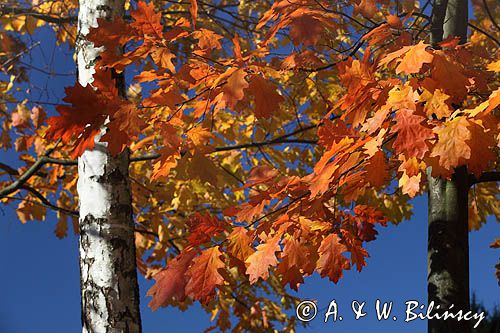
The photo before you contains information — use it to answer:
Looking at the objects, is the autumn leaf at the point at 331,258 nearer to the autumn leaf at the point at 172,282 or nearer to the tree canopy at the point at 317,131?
the tree canopy at the point at 317,131

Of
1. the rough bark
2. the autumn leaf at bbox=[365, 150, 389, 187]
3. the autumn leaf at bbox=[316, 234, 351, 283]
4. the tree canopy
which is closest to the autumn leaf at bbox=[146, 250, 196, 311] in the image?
the tree canopy

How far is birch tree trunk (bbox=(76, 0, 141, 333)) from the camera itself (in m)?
3.53

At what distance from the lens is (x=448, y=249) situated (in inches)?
140

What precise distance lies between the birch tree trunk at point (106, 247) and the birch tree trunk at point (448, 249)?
6.43ft

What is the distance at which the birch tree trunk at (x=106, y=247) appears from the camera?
3.53 m

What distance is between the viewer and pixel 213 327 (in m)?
7.86

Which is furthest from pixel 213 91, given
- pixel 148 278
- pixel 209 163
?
pixel 148 278

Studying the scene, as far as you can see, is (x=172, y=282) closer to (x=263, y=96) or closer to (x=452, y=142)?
(x=263, y=96)

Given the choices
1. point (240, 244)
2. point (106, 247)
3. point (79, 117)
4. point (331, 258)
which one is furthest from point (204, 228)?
point (106, 247)

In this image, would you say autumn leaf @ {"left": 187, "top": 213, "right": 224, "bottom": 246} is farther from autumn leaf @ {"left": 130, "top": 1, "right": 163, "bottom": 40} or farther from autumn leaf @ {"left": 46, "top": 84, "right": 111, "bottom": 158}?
autumn leaf @ {"left": 130, "top": 1, "right": 163, "bottom": 40}

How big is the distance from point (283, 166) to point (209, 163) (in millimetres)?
2599

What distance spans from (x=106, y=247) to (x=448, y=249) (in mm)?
2217

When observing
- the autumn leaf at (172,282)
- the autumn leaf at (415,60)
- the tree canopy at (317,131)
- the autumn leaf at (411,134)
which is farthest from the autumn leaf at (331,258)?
the autumn leaf at (415,60)

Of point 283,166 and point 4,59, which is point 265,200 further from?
point 4,59
